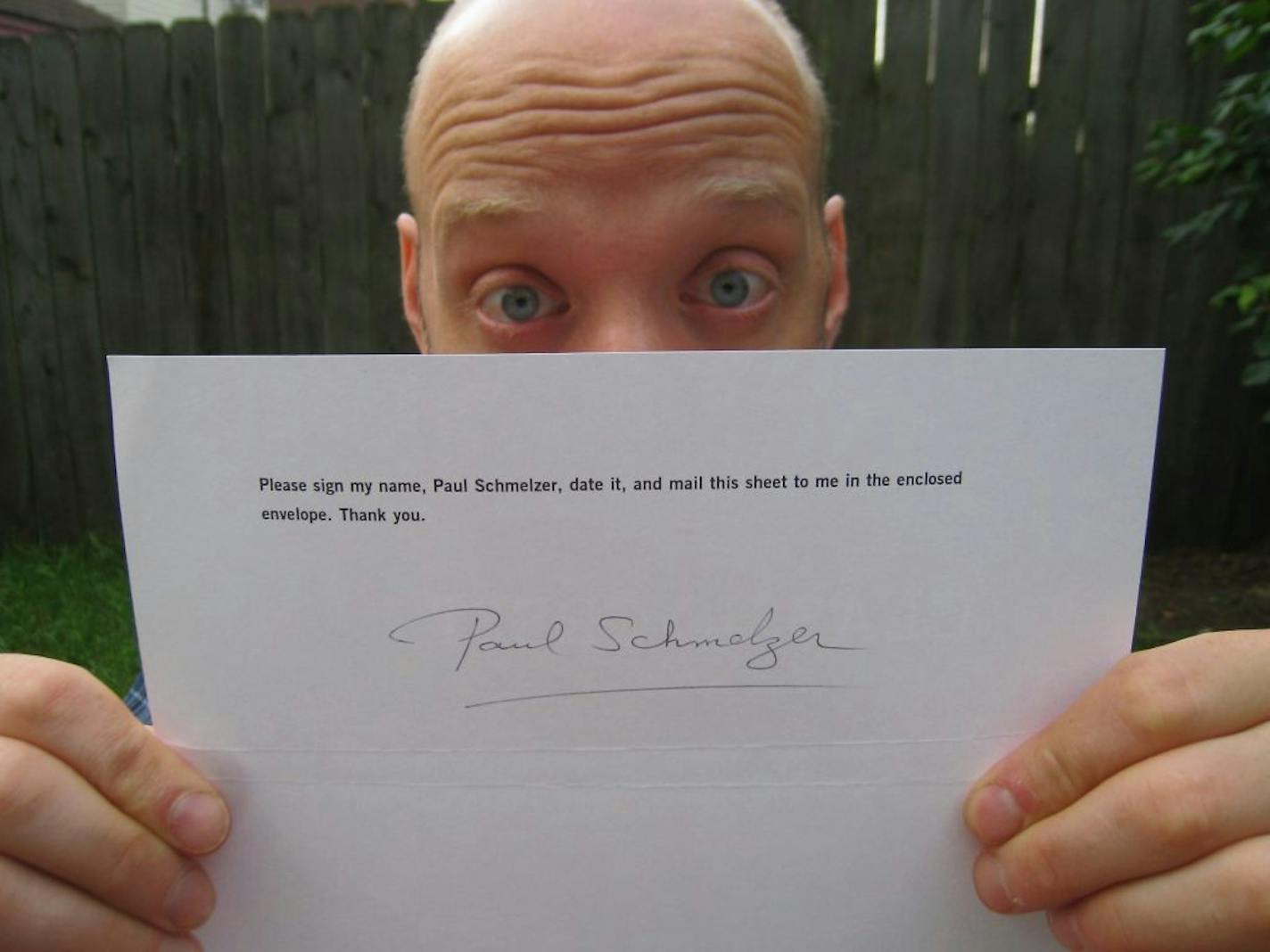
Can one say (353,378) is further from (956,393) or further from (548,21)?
(548,21)

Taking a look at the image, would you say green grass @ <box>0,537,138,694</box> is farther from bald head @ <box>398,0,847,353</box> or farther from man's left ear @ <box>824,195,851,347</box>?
man's left ear @ <box>824,195,851,347</box>

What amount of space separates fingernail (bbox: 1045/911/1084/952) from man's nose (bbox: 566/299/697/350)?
68 cm

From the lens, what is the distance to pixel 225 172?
2965 mm

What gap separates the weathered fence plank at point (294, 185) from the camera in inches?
A: 112

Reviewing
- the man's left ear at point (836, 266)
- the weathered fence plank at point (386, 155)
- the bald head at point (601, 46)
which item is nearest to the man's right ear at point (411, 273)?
the bald head at point (601, 46)

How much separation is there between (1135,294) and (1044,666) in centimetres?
248

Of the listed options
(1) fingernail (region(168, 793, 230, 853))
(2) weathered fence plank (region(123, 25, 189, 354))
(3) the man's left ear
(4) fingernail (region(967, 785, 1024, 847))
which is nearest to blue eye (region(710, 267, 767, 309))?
(3) the man's left ear

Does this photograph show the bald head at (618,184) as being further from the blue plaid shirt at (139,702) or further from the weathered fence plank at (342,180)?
the weathered fence plank at (342,180)

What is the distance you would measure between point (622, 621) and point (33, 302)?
352 cm

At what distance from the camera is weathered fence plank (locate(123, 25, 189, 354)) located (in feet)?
9.64

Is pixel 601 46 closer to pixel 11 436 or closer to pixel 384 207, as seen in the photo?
pixel 384 207

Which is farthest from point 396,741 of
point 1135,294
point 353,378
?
point 1135,294

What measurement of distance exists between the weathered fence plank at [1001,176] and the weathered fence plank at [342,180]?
2.03m

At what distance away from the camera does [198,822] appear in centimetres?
66
